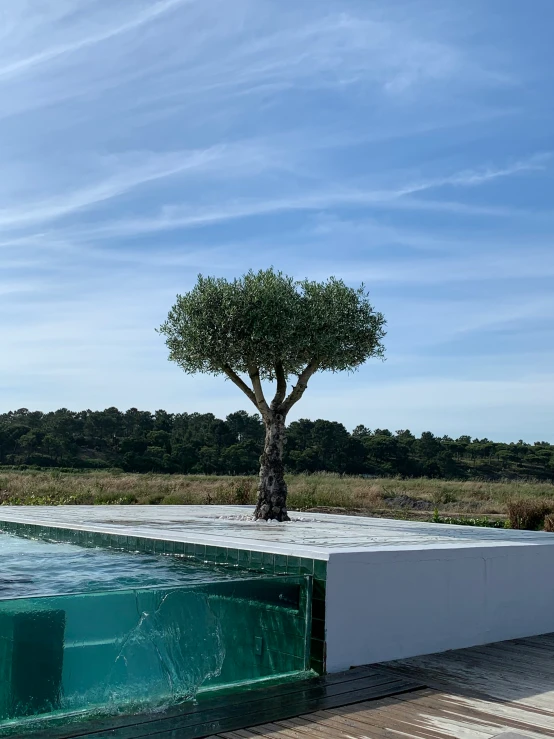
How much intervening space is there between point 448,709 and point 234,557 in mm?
2183

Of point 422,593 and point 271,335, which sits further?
point 271,335

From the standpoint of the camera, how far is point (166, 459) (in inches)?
1585

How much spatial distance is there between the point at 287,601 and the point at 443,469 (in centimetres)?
4357

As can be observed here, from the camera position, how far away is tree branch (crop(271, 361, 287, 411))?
38.9ft

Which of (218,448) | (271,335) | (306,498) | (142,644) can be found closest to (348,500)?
(306,498)

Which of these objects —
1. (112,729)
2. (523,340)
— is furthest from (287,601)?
(523,340)

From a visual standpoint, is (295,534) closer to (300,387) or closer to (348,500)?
(300,387)

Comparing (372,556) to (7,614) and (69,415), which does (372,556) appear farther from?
(69,415)

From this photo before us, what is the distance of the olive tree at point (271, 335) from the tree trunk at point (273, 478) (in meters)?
0.02

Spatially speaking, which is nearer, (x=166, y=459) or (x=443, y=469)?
(x=166, y=459)

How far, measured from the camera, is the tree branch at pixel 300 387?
11844mm

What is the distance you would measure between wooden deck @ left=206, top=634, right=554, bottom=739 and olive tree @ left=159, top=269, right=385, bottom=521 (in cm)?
648

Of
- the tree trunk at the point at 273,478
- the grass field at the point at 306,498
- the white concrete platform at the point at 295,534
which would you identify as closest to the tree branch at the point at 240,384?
the tree trunk at the point at 273,478

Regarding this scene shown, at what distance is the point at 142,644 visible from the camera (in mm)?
4367
